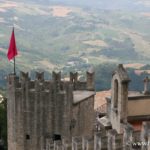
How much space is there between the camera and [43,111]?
4738 centimetres

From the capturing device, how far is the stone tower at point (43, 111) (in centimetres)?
4672

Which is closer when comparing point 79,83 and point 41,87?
point 41,87

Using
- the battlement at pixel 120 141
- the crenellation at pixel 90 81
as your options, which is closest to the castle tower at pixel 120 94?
the battlement at pixel 120 141

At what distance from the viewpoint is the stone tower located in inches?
1839

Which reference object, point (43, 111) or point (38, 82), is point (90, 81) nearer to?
point (38, 82)

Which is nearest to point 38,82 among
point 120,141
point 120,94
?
point 120,94

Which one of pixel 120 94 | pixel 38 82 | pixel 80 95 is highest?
pixel 38 82

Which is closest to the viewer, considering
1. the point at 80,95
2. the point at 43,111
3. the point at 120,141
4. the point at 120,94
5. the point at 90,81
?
the point at 120,141

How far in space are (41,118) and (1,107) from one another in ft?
99.9

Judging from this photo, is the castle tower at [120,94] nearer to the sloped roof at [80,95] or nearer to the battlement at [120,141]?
the sloped roof at [80,95]

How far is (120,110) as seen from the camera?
41219 mm

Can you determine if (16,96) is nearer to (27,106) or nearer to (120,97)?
(27,106)

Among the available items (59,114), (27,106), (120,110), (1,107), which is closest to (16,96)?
(27,106)

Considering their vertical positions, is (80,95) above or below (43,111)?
above
